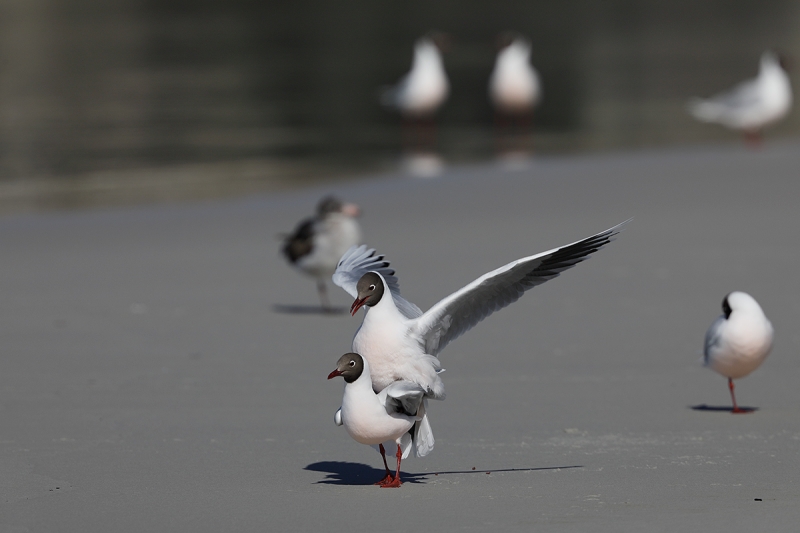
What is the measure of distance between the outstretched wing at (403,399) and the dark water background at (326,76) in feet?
37.4

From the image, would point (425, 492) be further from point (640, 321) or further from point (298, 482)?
point (640, 321)

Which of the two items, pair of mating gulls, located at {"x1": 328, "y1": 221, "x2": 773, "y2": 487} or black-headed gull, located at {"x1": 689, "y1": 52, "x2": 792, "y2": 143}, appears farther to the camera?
black-headed gull, located at {"x1": 689, "y1": 52, "x2": 792, "y2": 143}

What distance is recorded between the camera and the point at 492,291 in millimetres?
6059

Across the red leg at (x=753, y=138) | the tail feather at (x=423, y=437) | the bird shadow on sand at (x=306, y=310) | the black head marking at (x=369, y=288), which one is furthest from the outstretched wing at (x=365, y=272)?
the red leg at (x=753, y=138)

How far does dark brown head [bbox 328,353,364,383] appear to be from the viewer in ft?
17.7

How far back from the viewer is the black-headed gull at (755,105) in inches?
671

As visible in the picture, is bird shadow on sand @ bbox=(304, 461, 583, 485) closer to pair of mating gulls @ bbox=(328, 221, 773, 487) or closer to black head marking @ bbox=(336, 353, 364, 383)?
pair of mating gulls @ bbox=(328, 221, 773, 487)

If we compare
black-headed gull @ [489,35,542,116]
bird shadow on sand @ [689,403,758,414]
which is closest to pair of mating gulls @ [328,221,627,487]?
bird shadow on sand @ [689,403,758,414]

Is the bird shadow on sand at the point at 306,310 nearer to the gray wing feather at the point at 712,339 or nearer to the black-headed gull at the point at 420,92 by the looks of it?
the gray wing feather at the point at 712,339

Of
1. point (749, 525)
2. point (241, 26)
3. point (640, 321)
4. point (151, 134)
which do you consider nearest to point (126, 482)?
point (749, 525)

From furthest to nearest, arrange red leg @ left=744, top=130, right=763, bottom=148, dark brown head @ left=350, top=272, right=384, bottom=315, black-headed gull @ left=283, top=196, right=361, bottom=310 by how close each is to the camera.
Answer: red leg @ left=744, top=130, right=763, bottom=148, black-headed gull @ left=283, top=196, right=361, bottom=310, dark brown head @ left=350, top=272, right=384, bottom=315

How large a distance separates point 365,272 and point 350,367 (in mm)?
1069

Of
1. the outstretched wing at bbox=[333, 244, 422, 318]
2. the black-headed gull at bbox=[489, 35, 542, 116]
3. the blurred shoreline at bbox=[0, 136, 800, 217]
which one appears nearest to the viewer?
the outstretched wing at bbox=[333, 244, 422, 318]

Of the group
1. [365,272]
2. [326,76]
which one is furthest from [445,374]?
[326,76]
